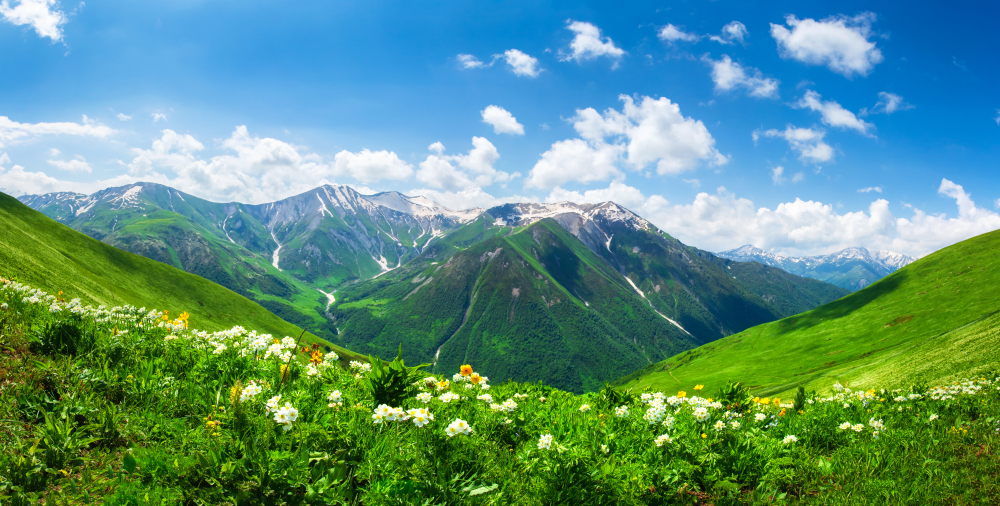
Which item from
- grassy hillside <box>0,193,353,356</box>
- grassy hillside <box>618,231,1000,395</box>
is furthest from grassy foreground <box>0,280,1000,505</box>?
grassy hillside <box>618,231,1000,395</box>

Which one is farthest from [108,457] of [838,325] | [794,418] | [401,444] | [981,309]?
[838,325]

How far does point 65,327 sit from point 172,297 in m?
143

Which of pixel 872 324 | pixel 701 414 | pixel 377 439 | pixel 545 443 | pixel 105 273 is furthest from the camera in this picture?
pixel 872 324

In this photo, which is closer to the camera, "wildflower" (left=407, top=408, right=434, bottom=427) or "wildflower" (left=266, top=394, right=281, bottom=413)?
"wildflower" (left=407, top=408, right=434, bottom=427)

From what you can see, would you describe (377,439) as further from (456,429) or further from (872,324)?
(872,324)

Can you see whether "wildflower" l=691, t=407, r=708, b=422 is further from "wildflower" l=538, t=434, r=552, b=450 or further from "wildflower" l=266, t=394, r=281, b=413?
"wildflower" l=266, t=394, r=281, b=413

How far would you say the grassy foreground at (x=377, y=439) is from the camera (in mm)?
Answer: 5156

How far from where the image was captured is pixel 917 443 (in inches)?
303

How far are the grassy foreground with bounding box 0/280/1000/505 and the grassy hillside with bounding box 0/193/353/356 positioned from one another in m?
56.2

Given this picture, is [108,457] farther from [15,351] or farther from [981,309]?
[981,309]

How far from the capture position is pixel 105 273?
96500mm

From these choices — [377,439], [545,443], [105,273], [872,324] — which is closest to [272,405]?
[377,439]

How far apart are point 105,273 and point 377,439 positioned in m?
134

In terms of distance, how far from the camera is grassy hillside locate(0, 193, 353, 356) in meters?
58.1
